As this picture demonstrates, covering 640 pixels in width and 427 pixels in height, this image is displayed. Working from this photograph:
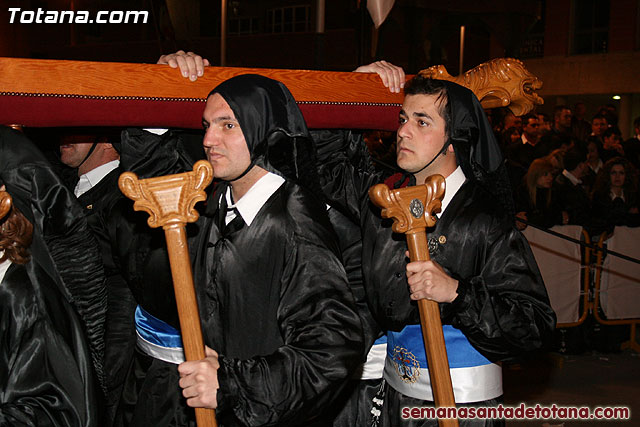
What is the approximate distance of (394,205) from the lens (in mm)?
2223

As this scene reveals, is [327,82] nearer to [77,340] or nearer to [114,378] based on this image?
[77,340]

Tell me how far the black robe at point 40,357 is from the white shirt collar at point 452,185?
127cm

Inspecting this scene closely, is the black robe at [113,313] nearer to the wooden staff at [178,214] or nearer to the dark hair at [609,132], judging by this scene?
the wooden staff at [178,214]

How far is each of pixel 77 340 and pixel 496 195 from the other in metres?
1.45

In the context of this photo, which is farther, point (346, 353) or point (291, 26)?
point (291, 26)

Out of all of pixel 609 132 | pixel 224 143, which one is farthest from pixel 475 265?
pixel 609 132

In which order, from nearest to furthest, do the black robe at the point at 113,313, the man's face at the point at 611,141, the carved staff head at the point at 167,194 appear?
the carved staff head at the point at 167,194 < the black robe at the point at 113,313 < the man's face at the point at 611,141

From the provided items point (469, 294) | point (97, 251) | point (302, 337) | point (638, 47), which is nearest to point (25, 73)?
point (97, 251)

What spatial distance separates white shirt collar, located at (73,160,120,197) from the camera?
3.84 meters

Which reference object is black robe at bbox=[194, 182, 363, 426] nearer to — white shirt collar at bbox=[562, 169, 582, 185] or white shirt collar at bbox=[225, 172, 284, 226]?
white shirt collar at bbox=[225, 172, 284, 226]

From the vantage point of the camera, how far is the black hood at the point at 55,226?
232cm

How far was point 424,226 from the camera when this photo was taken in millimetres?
2246

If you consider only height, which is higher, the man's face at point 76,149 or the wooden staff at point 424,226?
the man's face at point 76,149

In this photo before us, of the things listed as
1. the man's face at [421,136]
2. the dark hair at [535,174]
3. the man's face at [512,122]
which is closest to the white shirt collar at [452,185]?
the man's face at [421,136]
